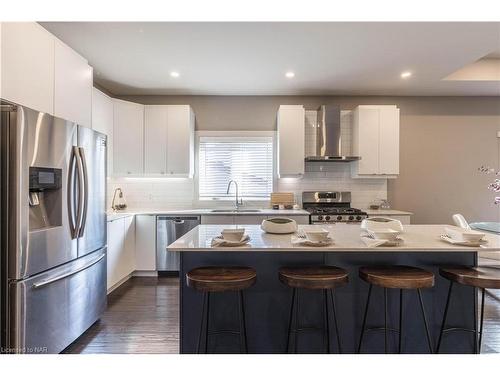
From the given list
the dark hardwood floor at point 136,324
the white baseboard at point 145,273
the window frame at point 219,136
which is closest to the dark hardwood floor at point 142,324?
the dark hardwood floor at point 136,324

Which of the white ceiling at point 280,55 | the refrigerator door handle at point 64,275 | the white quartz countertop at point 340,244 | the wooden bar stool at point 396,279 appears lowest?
the refrigerator door handle at point 64,275

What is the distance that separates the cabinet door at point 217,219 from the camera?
3.76m

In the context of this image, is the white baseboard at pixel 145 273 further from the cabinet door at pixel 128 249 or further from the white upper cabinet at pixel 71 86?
the white upper cabinet at pixel 71 86

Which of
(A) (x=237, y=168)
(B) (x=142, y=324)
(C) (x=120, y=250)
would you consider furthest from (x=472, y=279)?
(C) (x=120, y=250)

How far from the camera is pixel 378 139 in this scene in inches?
157

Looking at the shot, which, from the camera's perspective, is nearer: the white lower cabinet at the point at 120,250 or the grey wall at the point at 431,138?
the white lower cabinet at the point at 120,250

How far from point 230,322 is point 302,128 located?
300cm

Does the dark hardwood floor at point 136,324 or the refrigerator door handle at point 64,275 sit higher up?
the refrigerator door handle at point 64,275

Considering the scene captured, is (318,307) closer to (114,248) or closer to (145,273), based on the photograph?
(114,248)

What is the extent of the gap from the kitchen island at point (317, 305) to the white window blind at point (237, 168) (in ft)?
8.59

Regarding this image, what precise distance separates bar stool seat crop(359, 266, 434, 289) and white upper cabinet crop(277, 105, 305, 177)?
2.46 meters

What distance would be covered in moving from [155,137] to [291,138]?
6.78 ft
